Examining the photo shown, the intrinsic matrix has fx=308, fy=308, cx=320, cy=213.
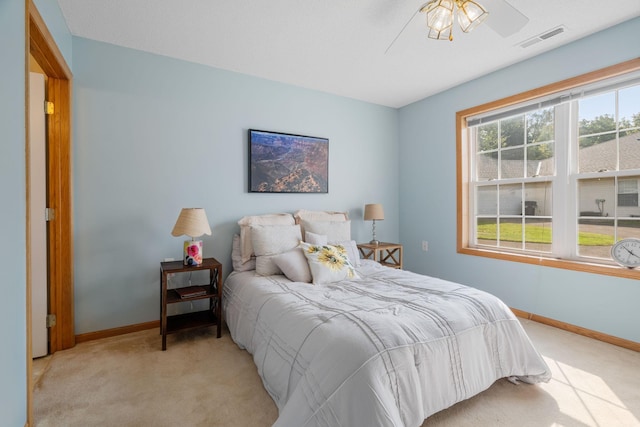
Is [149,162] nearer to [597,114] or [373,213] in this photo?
[373,213]

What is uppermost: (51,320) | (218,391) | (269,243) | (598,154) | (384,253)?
(598,154)

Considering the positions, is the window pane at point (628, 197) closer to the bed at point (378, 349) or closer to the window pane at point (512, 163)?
the window pane at point (512, 163)

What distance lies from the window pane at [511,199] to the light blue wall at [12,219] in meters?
3.96

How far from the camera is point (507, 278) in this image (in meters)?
3.25

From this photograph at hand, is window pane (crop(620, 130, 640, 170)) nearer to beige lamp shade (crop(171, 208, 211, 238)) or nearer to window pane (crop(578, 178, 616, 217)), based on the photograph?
window pane (crop(578, 178, 616, 217))

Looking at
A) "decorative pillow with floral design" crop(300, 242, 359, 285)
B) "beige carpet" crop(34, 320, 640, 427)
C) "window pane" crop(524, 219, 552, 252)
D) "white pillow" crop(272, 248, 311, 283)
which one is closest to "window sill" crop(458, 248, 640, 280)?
"window pane" crop(524, 219, 552, 252)

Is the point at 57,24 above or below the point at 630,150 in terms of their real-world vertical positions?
above

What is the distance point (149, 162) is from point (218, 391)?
6.70ft

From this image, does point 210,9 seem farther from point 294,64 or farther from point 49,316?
point 49,316

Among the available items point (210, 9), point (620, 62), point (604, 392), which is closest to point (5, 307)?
point (210, 9)

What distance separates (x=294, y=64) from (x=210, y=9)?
3.26ft

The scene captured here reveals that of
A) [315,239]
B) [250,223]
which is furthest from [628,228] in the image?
[250,223]

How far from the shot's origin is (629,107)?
255cm

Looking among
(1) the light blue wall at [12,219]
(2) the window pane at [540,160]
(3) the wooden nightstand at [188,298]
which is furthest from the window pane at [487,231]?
(1) the light blue wall at [12,219]
